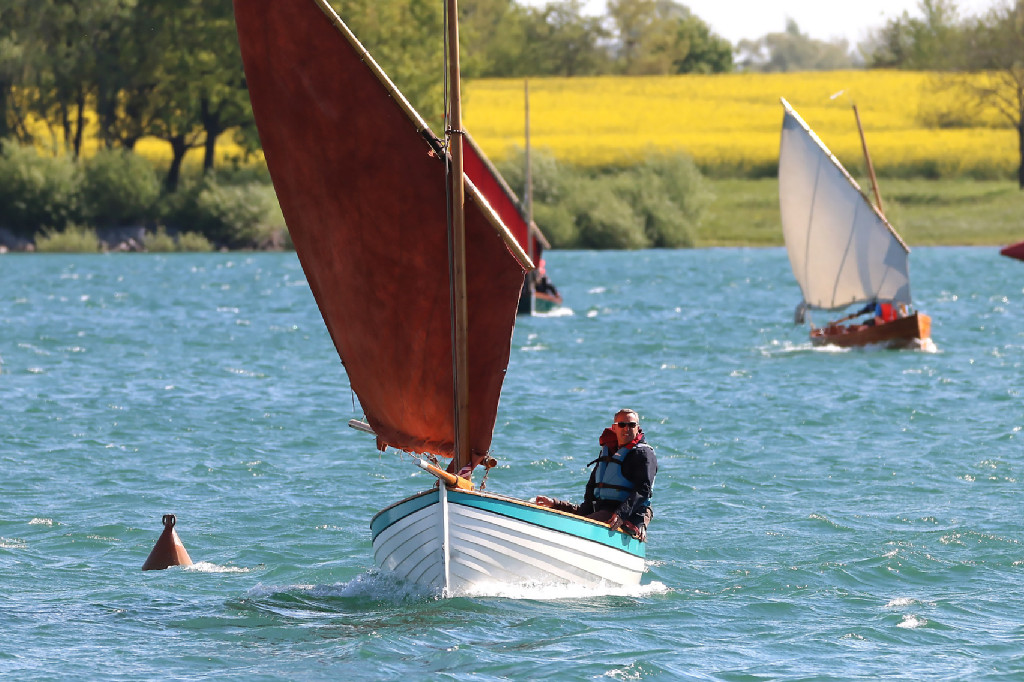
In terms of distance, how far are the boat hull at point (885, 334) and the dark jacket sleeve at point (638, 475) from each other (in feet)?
98.0

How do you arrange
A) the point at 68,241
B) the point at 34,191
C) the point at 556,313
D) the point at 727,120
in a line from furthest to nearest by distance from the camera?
the point at 727,120
the point at 68,241
the point at 34,191
the point at 556,313

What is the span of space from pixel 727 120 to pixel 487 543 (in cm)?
12622

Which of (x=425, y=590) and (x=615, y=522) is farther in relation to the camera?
(x=615, y=522)

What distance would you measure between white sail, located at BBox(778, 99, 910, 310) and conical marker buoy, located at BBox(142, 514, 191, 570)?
2819 centimetres

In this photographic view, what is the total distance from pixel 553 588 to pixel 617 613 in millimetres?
759

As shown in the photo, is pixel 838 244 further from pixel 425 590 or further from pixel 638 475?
pixel 425 590

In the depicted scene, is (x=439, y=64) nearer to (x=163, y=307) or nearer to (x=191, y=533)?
(x=163, y=307)

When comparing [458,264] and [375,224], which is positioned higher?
[375,224]

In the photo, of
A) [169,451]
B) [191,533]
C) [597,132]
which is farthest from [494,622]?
[597,132]

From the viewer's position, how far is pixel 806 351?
47.7m

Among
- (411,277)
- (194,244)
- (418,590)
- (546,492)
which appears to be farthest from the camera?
(194,244)

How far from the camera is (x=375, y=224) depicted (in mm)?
18234

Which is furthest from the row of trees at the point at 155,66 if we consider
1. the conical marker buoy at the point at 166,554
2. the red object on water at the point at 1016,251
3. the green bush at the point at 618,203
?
the conical marker buoy at the point at 166,554

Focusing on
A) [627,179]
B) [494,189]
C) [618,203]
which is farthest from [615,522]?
[627,179]
